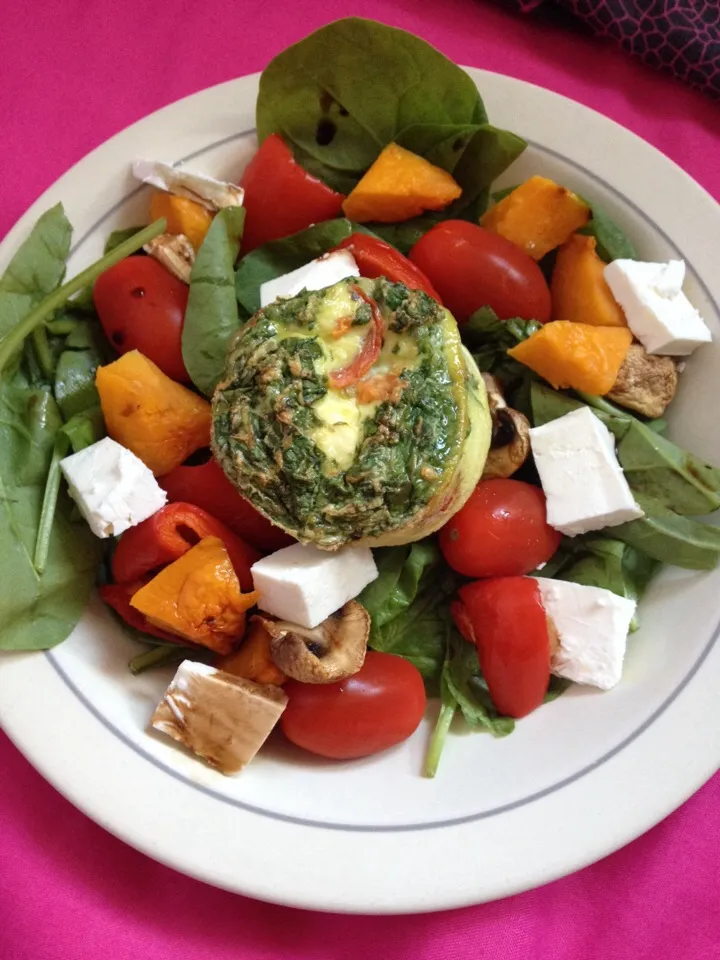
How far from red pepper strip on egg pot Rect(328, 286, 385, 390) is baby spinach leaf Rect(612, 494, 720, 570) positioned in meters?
0.79

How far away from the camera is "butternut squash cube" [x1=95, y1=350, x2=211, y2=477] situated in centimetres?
211

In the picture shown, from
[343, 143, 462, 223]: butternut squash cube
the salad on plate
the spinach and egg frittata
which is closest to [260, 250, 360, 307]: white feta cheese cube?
the salad on plate

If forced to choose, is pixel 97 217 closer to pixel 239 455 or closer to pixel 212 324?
pixel 212 324

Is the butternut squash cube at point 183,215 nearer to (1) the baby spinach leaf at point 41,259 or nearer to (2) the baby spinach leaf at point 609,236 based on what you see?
(1) the baby spinach leaf at point 41,259

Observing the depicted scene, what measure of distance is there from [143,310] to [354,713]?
117 centimetres

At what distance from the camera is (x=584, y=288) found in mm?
2266

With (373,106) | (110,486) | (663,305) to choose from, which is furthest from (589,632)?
(373,106)

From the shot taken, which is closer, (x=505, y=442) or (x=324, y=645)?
(x=324, y=645)

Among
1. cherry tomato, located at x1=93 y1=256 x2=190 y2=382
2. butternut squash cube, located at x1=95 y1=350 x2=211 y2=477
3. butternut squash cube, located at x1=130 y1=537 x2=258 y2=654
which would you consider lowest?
butternut squash cube, located at x1=130 y1=537 x2=258 y2=654

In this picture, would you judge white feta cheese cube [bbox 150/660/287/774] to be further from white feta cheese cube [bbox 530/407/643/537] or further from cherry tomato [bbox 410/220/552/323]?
cherry tomato [bbox 410/220/552/323]

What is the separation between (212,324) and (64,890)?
1467 mm

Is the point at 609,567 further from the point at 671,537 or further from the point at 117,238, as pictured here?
the point at 117,238

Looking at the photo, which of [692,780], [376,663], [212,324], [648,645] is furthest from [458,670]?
[212,324]

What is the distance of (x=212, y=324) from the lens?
2186mm
